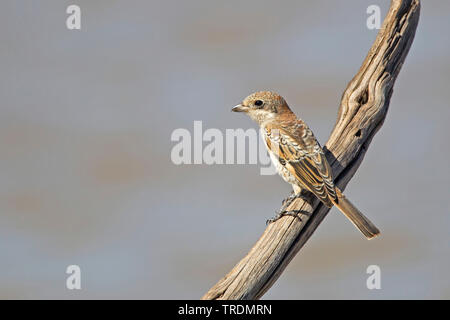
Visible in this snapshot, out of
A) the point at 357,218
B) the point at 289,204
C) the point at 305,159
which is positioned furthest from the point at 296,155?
the point at 357,218

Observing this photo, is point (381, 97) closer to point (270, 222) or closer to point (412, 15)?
point (412, 15)

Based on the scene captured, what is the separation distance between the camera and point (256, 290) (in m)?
3.64

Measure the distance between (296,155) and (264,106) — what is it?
463mm

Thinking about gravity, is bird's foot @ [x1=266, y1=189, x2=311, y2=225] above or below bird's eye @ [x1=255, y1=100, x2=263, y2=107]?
below

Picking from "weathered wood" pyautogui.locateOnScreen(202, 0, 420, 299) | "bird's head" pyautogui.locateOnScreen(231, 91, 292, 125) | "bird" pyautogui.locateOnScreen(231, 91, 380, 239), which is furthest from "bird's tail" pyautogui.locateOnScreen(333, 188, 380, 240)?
"bird's head" pyautogui.locateOnScreen(231, 91, 292, 125)

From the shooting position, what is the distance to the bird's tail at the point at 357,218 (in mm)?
3953

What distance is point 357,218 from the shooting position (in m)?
3.98

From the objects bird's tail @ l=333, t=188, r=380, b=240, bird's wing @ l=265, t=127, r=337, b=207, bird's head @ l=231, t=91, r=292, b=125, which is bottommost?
bird's tail @ l=333, t=188, r=380, b=240

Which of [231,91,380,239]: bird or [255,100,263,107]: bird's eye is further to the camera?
[255,100,263,107]: bird's eye

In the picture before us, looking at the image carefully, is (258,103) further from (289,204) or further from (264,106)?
(289,204)

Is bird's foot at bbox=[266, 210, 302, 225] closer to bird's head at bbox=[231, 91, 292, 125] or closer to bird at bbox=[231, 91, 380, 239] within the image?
bird at bbox=[231, 91, 380, 239]

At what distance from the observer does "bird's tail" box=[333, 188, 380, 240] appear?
3953mm

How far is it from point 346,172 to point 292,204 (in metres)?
0.47

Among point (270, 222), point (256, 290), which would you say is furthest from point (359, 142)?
point (256, 290)
